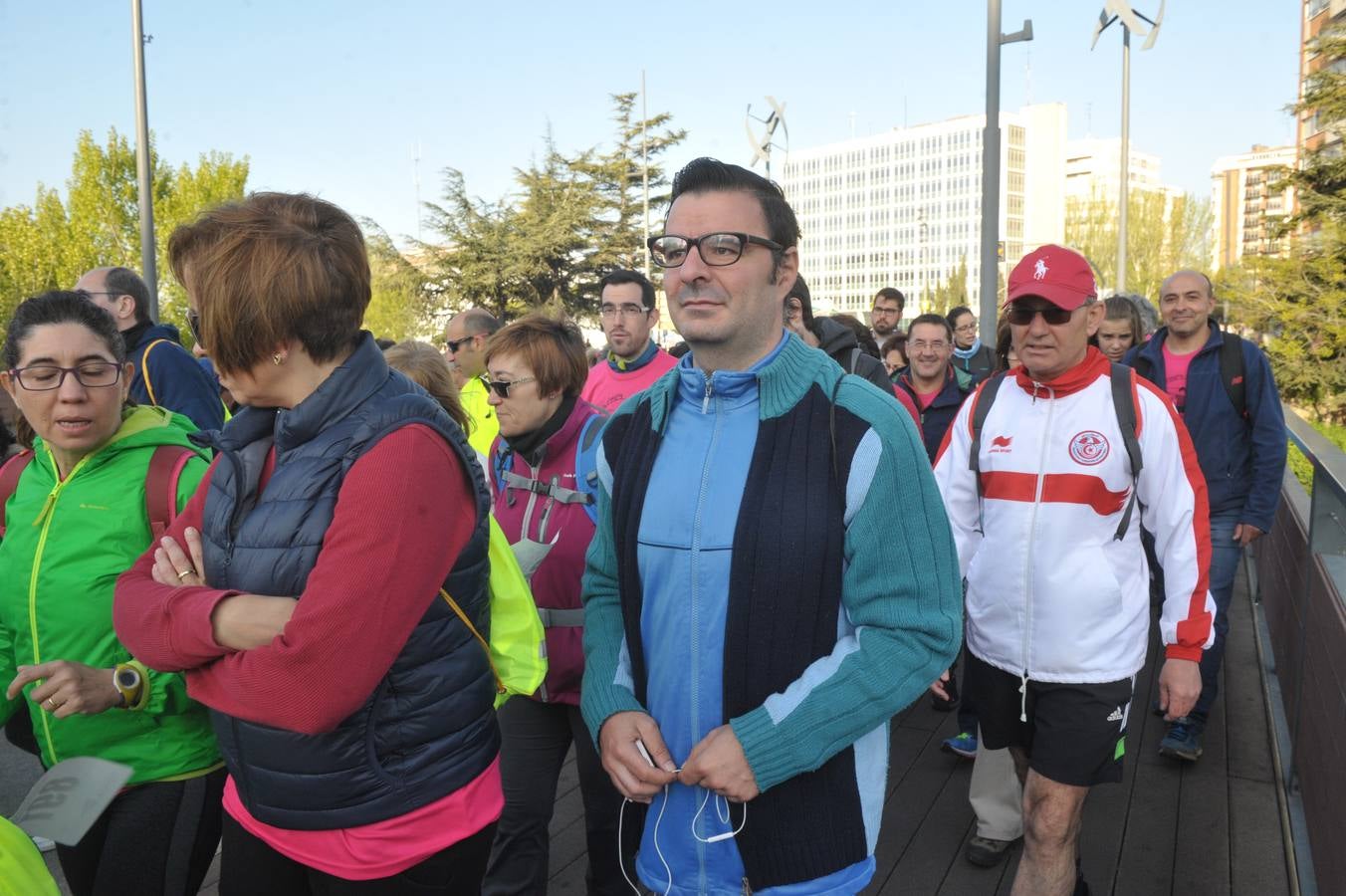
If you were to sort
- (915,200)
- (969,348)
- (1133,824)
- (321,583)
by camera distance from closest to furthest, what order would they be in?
1. (321,583)
2. (1133,824)
3. (969,348)
4. (915,200)

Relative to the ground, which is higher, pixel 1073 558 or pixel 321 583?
pixel 321 583

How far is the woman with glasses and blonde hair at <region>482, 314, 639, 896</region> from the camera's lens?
128 inches

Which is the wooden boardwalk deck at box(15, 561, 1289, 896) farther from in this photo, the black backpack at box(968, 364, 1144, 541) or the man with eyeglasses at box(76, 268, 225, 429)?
the man with eyeglasses at box(76, 268, 225, 429)

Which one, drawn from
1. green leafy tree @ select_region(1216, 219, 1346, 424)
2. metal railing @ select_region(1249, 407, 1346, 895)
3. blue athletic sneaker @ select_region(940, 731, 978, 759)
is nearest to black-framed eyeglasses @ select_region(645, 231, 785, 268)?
metal railing @ select_region(1249, 407, 1346, 895)

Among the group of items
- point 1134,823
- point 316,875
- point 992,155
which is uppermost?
point 992,155

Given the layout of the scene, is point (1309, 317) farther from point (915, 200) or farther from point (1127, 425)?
point (915, 200)

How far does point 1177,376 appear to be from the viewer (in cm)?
536

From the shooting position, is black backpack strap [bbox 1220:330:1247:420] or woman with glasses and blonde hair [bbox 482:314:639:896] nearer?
woman with glasses and blonde hair [bbox 482:314:639:896]

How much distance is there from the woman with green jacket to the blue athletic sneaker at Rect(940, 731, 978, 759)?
11.3 feet

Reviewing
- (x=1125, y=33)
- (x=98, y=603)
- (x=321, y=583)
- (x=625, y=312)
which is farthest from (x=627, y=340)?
(x=1125, y=33)

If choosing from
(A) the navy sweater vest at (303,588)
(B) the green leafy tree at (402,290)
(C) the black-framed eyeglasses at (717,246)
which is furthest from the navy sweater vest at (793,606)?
(B) the green leafy tree at (402,290)

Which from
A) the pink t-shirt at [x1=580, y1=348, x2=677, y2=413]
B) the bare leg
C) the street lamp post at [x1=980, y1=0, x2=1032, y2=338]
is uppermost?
the street lamp post at [x1=980, y1=0, x2=1032, y2=338]

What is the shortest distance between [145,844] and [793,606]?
66.3 inches

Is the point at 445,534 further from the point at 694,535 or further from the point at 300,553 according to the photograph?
the point at 694,535
